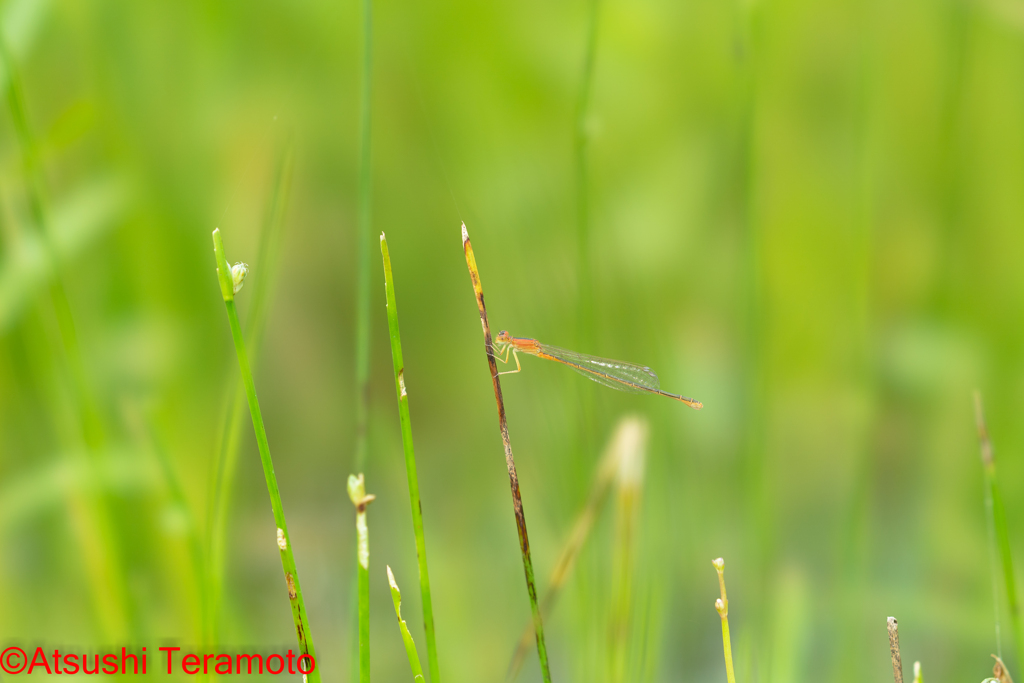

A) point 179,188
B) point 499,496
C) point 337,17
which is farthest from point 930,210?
point 179,188

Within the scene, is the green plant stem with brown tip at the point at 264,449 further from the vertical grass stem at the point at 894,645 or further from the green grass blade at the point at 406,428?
the vertical grass stem at the point at 894,645

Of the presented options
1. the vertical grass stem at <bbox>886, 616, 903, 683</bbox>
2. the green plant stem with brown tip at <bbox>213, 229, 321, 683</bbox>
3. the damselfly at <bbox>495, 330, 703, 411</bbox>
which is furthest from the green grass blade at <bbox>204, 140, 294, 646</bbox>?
the vertical grass stem at <bbox>886, 616, 903, 683</bbox>

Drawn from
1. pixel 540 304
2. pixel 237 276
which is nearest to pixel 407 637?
pixel 237 276

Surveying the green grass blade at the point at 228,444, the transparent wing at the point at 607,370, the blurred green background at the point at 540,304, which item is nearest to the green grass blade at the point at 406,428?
the green grass blade at the point at 228,444

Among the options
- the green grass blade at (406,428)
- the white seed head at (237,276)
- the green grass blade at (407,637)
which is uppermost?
the white seed head at (237,276)

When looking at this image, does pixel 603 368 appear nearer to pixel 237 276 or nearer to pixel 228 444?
pixel 228 444

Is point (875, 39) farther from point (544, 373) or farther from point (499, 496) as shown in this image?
point (499, 496)

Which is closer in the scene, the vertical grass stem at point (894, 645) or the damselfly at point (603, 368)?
the vertical grass stem at point (894, 645)
